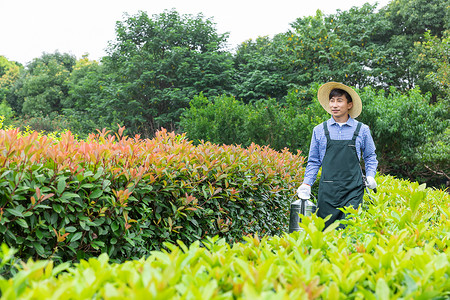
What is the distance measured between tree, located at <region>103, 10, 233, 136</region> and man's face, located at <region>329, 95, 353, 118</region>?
15.6 meters

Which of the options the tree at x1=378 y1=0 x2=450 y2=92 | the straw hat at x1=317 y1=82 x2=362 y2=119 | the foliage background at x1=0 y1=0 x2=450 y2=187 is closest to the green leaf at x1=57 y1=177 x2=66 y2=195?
the straw hat at x1=317 y1=82 x2=362 y2=119

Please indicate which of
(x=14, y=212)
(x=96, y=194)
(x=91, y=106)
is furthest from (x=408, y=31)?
(x=14, y=212)

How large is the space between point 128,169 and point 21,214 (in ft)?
2.85

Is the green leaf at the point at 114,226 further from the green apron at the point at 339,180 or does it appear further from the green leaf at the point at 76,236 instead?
the green apron at the point at 339,180

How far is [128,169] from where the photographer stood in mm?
2777

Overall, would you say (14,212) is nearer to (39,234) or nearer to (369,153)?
(39,234)

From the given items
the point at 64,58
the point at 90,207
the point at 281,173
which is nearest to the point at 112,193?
the point at 90,207

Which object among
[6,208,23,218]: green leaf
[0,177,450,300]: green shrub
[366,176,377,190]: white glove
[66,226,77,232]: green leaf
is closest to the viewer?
[0,177,450,300]: green shrub

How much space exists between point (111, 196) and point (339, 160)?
2.33 meters

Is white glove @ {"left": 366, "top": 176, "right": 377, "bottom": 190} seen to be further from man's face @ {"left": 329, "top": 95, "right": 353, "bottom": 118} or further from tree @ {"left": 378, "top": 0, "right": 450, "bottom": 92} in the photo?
tree @ {"left": 378, "top": 0, "right": 450, "bottom": 92}

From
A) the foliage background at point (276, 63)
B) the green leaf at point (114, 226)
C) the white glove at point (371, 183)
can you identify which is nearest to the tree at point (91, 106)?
the foliage background at point (276, 63)

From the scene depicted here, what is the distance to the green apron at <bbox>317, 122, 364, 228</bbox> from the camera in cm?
364

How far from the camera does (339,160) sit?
370cm

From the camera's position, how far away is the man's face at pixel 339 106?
12.5ft
